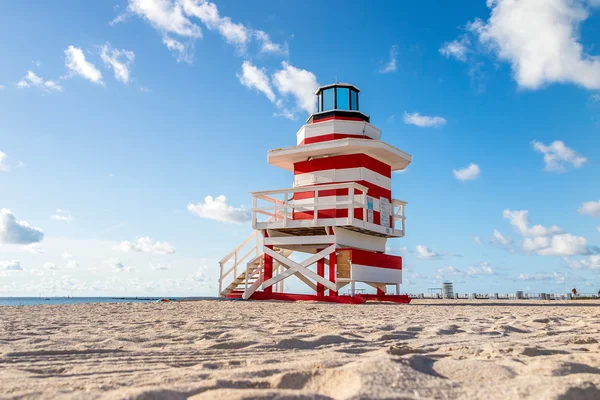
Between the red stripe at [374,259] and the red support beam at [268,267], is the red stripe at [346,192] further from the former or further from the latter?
the red support beam at [268,267]

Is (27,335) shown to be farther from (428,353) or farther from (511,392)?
(511,392)

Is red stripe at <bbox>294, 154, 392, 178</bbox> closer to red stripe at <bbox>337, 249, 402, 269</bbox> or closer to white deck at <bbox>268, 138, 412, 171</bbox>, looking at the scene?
white deck at <bbox>268, 138, 412, 171</bbox>

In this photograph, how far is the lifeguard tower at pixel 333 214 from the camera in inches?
529

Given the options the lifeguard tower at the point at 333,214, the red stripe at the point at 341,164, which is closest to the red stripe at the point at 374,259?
the lifeguard tower at the point at 333,214

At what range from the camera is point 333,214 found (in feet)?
46.8

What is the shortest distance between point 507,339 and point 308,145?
11.5m

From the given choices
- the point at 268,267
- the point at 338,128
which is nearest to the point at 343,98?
the point at 338,128

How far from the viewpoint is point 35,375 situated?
93.4 inches

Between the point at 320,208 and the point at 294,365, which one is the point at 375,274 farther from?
the point at 294,365

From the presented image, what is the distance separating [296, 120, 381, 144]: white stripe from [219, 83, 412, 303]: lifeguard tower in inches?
1.4

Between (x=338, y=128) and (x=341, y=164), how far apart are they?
1.43 meters

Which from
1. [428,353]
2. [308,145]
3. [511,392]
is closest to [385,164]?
[308,145]

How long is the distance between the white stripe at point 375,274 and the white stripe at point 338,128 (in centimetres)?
479

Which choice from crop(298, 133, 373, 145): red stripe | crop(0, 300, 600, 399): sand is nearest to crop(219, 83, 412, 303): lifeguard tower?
crop(298, 133, 373, 145): red stripe
